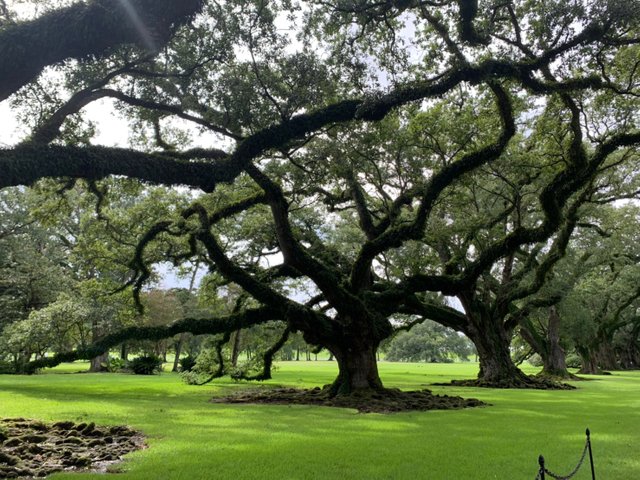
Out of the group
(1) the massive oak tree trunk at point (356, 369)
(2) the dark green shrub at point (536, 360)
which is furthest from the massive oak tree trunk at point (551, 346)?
(2) the dark green shrub at point (536, 360)

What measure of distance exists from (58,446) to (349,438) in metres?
4.56

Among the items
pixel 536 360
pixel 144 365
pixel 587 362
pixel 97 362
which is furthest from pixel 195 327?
pixel 536 360

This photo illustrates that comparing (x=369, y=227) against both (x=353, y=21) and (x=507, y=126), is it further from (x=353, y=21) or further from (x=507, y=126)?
(x=353, y=21)

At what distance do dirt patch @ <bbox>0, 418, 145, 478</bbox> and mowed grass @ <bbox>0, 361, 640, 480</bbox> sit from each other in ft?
1.31

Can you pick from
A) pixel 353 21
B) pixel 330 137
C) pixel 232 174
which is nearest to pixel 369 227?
pixel 330 137

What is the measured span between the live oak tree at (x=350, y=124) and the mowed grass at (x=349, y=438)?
363 cm

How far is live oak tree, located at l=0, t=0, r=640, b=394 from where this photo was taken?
9.98 metres

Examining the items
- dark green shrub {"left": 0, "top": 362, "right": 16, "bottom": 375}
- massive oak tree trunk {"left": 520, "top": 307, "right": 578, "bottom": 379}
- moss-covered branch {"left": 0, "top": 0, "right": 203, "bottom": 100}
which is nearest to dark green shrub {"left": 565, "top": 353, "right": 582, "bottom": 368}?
massive oak tree trunk {"left": 520, "top": 307, "right": 578, "bottom": 379}

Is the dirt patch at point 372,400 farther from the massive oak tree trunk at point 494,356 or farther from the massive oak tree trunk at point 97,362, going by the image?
the massive oak tree trunk at point 97,362

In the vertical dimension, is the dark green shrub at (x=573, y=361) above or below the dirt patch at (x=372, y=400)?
above

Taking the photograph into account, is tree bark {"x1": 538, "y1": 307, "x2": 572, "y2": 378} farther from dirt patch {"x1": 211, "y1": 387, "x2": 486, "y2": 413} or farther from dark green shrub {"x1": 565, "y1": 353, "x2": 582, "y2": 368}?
dark green shrub {"x1": 565, "y1": 353, "x2": 582, "y2": 368}

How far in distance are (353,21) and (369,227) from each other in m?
7.60

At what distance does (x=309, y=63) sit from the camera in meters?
11.3

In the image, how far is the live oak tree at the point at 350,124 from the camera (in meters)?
9.98
